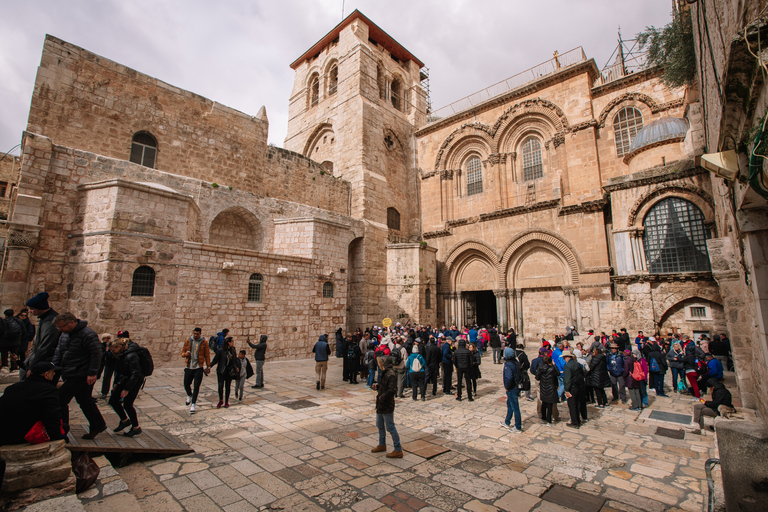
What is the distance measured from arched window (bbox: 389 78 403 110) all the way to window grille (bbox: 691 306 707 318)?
1984 cm

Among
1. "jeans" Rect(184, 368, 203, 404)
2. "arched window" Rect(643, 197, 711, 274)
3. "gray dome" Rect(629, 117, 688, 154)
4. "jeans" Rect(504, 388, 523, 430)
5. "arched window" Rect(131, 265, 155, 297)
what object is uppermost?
"gray dome" Rect(629, 117, 688, 154)

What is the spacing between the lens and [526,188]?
18422 millimetres

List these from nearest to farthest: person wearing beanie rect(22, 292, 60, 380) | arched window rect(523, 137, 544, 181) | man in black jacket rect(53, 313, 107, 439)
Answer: man in black jacket rect(53, 313, 107, 439)
person wearing beanie rect(22, 292, 60, 380)
arched window rect(523, 137, 544, 181)

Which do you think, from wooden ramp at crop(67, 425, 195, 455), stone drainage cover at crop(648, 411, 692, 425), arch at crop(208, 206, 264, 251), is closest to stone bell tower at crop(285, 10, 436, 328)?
arch at crop(208, 206, 264, 251)

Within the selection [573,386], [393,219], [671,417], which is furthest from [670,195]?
[393,219]

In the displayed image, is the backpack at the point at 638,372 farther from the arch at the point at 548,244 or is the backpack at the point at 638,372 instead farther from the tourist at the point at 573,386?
the arch at the point at 548,244

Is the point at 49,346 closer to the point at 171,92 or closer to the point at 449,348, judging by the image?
the point at 449,348

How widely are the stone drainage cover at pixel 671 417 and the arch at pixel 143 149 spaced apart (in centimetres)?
1722

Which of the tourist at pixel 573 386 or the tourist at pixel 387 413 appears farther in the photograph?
the tourist at pixel 573 386

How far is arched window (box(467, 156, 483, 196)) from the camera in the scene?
802 inches

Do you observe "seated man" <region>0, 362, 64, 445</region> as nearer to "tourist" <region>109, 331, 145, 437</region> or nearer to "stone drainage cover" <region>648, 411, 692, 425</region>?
"tourist" <region>109, 331, 145, 437</region>

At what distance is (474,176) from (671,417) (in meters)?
15.9

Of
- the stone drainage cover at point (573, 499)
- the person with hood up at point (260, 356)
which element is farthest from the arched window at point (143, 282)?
the stone drainage cover at point (573, 499)

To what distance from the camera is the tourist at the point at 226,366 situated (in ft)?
22.1
